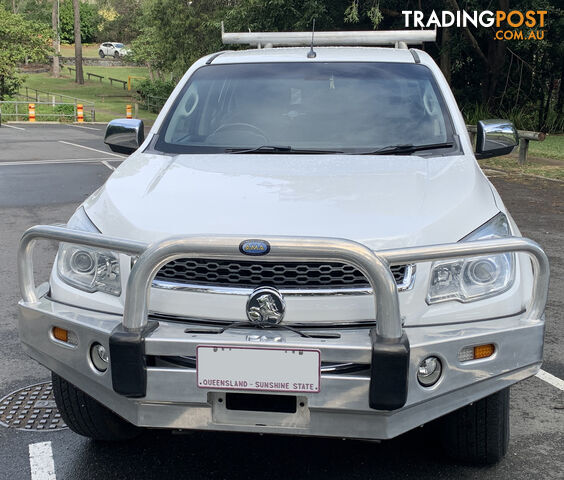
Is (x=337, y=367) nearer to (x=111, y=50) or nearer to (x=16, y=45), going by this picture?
(x=16, y=45)

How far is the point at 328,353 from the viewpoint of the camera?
8.50ft

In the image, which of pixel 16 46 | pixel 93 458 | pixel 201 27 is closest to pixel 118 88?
pixel 16 46

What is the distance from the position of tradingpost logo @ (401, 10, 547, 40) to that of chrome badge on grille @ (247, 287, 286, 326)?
20.4 meters

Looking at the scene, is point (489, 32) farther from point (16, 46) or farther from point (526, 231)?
point (16, 46)

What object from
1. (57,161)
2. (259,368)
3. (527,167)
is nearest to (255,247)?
(259,368)

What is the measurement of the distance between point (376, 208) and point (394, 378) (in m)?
0.76

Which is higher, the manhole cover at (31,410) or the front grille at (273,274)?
the front grille at (273,274)

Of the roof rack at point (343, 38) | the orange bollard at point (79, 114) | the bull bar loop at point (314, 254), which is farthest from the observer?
the orange bollard at point (79, 114)

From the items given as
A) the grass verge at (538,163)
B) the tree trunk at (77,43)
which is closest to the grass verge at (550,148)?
the grass verge at (538,163)

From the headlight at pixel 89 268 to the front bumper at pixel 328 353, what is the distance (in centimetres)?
16

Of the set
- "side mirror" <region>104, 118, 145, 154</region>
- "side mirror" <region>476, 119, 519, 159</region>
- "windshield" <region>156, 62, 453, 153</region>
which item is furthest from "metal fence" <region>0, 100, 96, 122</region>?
"side mirror" <region>476, 119, 519, 159</region>

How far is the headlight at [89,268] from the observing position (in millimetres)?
3074

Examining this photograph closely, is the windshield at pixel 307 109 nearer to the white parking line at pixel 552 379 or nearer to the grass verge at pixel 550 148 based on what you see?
the white parking line at pixel 552 379

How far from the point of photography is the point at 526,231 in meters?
9.08
